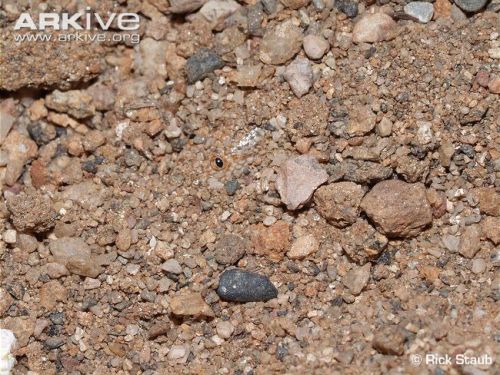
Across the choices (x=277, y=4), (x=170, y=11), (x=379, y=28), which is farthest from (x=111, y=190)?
(x=379, y=28)

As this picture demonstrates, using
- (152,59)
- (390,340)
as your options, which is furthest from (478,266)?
(152,59)

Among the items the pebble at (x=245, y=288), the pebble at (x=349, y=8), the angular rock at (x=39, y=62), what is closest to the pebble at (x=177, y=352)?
the pebble at (x=245, y=288)

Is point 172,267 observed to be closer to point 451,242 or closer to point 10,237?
point 10,237

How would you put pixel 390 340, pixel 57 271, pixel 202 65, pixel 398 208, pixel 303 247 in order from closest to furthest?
pixel 390 340, pixel 398 208, pixel 303 247, pixel 57 271, pixel 202 65

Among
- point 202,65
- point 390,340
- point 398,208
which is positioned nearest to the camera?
point 390,340

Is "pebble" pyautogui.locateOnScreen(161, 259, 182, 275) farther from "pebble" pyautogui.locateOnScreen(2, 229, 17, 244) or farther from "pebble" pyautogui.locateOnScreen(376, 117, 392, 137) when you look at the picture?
"pebble" pyautogui.locateOnScreen(376, 117, 392, 137)

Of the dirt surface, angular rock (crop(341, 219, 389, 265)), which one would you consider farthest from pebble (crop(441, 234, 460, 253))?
angular rock (crop(341, 219, 389, 265))
